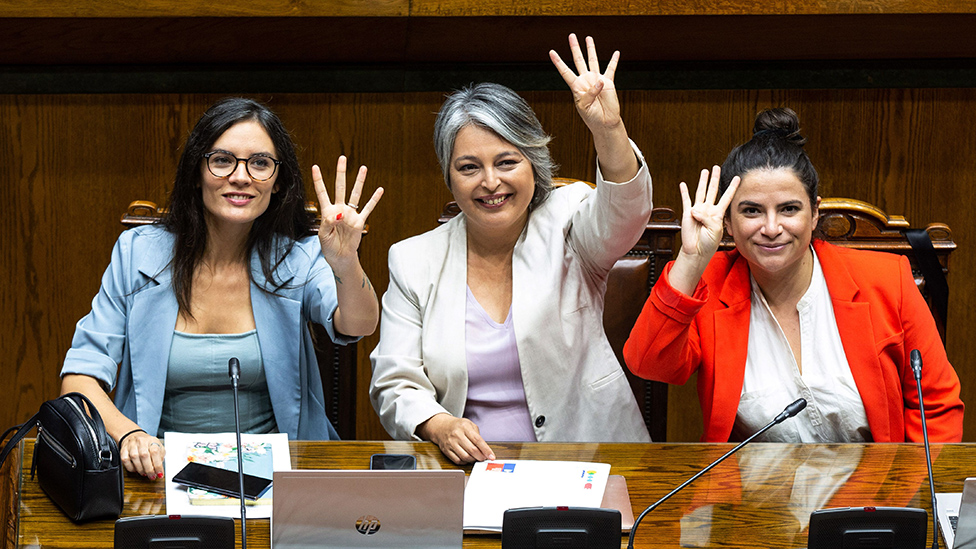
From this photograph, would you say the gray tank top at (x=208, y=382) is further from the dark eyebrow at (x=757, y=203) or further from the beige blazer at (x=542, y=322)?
the dark eyebrow at (x=757, y=203)

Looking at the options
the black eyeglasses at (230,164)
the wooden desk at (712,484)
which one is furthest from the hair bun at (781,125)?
the black eyeglasses at (230,164)

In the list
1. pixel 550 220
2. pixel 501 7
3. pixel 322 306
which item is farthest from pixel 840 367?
pixel 501 7

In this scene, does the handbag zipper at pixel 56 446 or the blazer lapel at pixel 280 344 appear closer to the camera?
the handbag zipper at pixel 56 446

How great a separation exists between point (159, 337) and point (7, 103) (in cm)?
128

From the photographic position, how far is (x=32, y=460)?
153 cm

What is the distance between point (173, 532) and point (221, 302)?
0.84m

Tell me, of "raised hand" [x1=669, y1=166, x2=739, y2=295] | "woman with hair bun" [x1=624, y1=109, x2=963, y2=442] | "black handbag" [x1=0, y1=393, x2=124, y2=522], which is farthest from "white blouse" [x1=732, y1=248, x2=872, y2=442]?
"black handbag" [x1=0, y1=393, x2=124, y2=522]

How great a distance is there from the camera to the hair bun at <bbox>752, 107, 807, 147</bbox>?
1900 mm

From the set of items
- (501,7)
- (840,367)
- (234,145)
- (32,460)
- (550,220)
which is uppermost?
(501,7)

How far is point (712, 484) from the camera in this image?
1.51 m

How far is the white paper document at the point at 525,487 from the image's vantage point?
138 cm

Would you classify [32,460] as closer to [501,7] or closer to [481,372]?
[481,372]

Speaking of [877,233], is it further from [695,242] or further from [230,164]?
[230,164]

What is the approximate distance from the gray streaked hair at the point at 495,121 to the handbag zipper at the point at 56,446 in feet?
2.89
